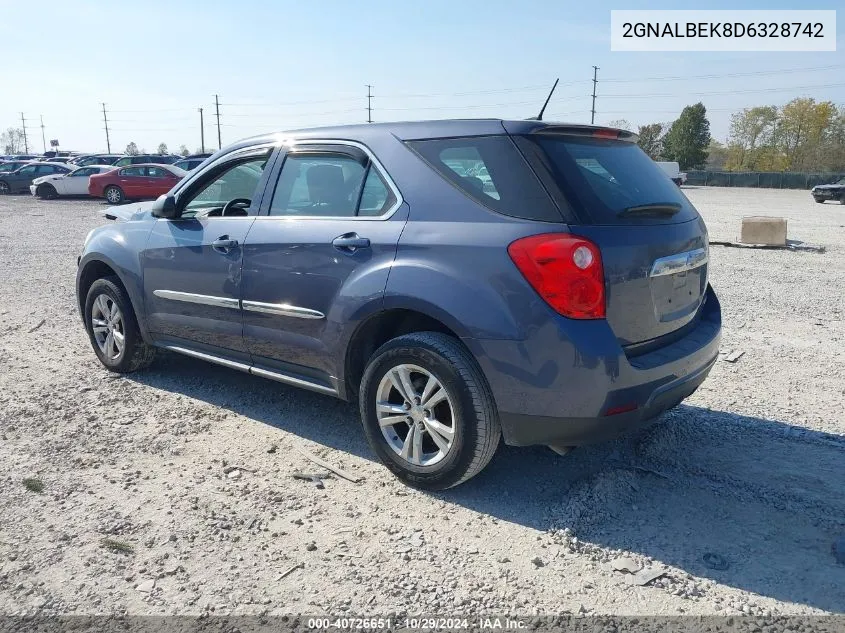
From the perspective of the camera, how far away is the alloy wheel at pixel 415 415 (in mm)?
3383

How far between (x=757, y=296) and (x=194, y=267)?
6390 millimetres

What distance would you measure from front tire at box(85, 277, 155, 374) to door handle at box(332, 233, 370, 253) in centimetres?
232

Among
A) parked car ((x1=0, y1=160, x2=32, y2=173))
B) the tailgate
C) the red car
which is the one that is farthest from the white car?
the tailgate

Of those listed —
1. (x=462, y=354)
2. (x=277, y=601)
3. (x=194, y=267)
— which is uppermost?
(x=194, y=267)

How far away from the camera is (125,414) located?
15.0ft

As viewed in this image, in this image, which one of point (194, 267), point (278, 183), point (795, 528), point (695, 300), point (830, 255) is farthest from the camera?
point (830, 255)

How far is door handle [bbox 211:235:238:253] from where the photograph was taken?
4.25 metres

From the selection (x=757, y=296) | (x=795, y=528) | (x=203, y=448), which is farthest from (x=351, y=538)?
(x=757, y=296)

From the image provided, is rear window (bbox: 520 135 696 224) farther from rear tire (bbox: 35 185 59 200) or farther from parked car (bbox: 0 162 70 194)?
parked car (bbox: 0 162 70 194)

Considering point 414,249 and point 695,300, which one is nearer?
point 414,249

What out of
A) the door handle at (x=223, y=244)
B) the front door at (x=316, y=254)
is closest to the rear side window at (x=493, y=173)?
the front door at (x=316, y=254)

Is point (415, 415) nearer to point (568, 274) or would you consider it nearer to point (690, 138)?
point (568, 274)

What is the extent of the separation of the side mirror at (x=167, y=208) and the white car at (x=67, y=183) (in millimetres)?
26657

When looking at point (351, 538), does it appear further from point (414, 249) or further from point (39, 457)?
point (39, 457)
